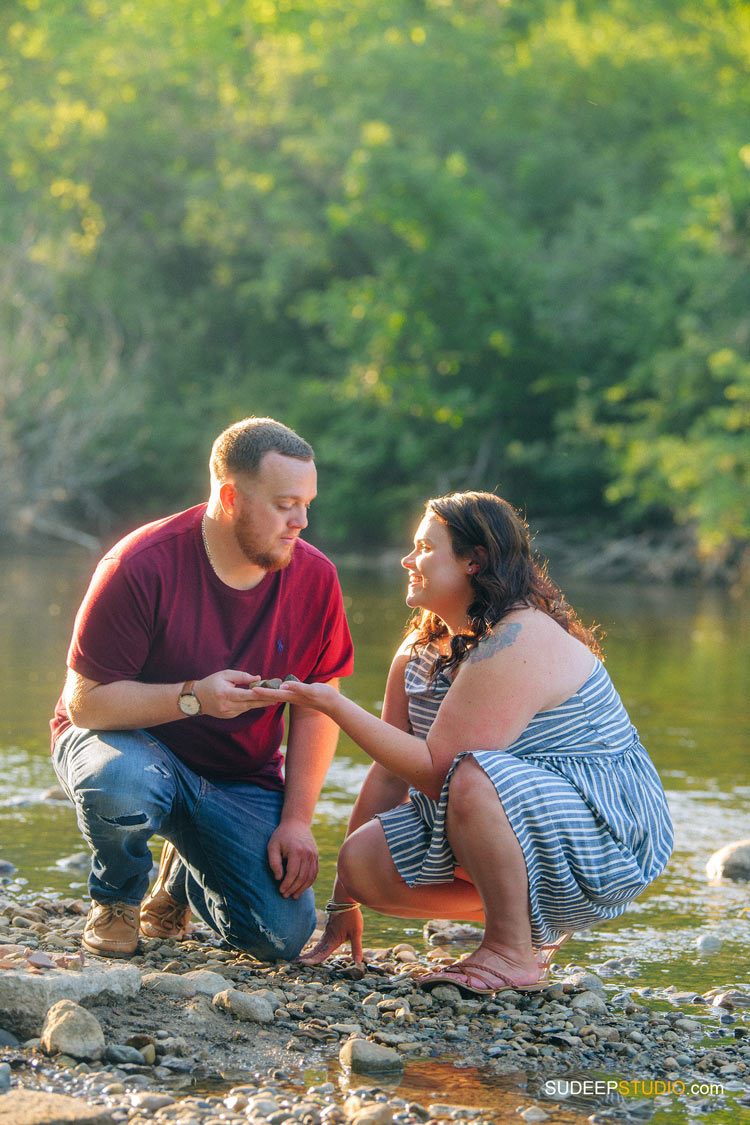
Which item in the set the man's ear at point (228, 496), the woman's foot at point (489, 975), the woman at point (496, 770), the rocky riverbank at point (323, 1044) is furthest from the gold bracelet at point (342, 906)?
the man's ear at point (228, 496)

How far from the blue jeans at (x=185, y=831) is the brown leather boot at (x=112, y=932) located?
0.04 m

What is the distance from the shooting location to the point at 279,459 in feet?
13.1

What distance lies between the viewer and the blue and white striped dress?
148 inches

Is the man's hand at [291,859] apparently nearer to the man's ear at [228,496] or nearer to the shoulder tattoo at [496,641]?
the shoulder tattoo at [496,641]

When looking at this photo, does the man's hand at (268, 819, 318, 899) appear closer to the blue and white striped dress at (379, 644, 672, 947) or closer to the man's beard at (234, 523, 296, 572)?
the blue and white striped dress at (379, 644, 672, 947)

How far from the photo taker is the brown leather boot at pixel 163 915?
4398mm

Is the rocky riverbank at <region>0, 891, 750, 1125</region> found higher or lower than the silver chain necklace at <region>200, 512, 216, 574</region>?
lower

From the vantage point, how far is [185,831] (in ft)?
13.9

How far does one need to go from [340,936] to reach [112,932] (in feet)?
2.24

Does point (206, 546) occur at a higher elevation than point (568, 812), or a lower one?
higher

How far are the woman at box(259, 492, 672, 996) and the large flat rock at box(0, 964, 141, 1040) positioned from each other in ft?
2.96

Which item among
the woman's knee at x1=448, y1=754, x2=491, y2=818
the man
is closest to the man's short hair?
the man

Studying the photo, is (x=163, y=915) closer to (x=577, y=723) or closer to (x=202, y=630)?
(x=202, y=630)

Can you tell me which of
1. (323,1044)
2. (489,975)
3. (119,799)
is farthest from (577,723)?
(119,799)
